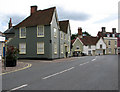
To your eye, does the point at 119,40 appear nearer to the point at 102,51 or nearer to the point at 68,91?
the point at 102,51

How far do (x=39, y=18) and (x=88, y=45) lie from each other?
127 feet

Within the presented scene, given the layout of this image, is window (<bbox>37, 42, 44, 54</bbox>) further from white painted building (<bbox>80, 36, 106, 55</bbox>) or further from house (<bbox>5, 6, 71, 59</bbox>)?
white painted building (<bbox>80, 36, 106, 55</bbox>)

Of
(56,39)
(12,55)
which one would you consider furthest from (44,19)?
(12,55)

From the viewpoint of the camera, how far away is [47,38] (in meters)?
26.6

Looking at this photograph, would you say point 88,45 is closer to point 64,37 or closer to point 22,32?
point 64,37

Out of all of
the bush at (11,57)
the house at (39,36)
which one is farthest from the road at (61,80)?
the house at (39,36)

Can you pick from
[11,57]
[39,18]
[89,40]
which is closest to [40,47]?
[39,18]

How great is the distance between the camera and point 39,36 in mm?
27281

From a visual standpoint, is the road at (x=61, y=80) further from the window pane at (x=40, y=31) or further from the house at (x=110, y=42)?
the house at (x=110, y=42)

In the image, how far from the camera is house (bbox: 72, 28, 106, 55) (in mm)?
63194

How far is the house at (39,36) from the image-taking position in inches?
1046

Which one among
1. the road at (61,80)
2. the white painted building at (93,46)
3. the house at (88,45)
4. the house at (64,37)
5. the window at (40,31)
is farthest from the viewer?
the white painted building at (93,46)

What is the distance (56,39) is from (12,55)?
14.0 metres

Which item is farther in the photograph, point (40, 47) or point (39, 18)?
point (39, 18)
